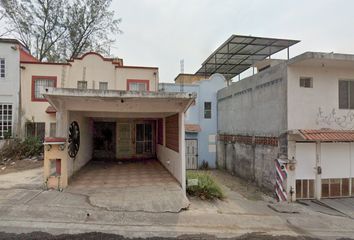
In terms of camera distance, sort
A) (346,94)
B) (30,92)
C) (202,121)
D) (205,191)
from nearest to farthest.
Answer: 1. (205,191)
2. (346,94)
3. (30,92)
4. (202,121)

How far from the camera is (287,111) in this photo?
28.1 ft

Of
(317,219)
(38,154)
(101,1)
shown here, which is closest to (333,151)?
(317,219)

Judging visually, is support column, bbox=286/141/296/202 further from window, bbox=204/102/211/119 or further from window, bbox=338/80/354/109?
window, bbox=204/102/211/119

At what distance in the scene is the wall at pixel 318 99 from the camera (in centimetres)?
858

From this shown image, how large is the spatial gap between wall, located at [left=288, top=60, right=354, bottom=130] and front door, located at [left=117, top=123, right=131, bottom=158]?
367 inches

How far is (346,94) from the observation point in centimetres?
911

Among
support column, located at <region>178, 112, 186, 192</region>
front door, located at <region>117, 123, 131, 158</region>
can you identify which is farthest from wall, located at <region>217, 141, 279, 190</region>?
front door, located at <region>117, 123, 131, 158</region>

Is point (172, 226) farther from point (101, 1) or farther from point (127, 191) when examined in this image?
point (101, 1)

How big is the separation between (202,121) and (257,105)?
5.55m

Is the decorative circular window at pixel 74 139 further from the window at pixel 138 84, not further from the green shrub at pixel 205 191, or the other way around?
the window at pixel 138 84

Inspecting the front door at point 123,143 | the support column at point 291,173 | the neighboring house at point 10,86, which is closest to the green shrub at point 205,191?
the support column at point 291,173

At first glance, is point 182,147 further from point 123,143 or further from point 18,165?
point 18,165

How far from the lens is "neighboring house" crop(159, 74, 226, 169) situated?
1539 cm

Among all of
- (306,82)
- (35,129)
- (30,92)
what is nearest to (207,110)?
(306,82)
